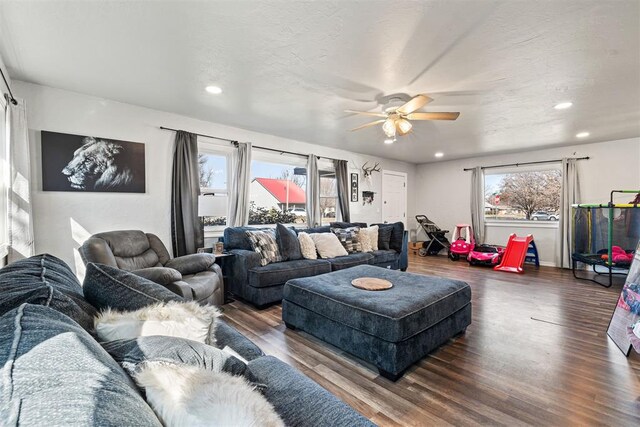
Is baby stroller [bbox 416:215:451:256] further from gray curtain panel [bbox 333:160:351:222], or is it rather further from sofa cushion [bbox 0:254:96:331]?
sofa cushion [bbox 0:254:96:331]

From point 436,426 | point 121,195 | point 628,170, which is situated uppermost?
point 628,170

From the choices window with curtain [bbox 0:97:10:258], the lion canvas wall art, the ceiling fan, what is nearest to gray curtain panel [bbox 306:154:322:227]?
the ceiling fan

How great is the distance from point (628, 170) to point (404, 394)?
6181 millimetres

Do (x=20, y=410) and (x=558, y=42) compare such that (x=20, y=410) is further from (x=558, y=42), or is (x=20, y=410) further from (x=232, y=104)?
(x=232, y=104)

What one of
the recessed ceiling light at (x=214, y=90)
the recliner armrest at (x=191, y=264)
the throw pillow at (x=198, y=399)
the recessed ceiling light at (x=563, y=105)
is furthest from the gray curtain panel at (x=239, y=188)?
the recessed ceiling light at (x=563, y=105)

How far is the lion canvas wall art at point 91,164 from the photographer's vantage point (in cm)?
293

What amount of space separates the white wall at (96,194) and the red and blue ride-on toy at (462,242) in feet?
17.8

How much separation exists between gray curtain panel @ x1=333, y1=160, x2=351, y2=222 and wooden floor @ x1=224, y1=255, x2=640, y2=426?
3.01 m

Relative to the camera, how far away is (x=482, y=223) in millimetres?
6750

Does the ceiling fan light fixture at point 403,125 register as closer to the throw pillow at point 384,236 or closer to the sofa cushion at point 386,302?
the sofa cushion at point 386,302

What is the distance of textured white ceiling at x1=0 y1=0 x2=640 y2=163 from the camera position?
5.92ft

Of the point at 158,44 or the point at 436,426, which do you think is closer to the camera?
the point at 436,426

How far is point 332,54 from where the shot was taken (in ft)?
7.50

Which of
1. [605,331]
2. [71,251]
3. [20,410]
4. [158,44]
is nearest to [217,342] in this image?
[20,410]
